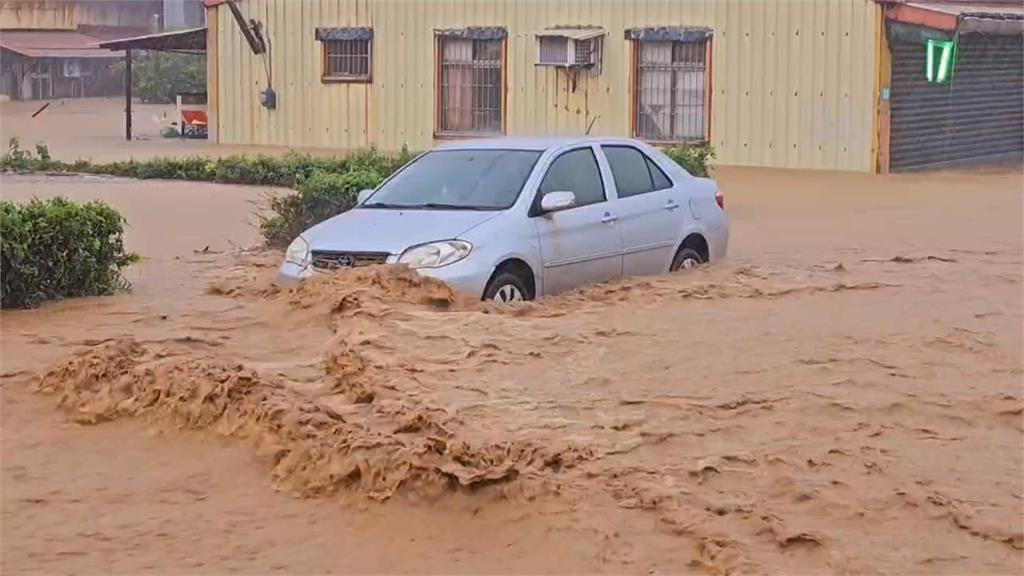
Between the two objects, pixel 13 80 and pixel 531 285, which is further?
pixel 13 80

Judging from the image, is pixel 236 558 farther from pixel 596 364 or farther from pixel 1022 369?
pixel 1022 369

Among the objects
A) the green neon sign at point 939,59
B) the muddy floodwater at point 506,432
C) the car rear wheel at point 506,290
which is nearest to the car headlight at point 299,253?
the muddy floodwater at point 506,432

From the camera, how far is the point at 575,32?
2789cm

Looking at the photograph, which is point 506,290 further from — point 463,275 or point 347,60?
point 347,60

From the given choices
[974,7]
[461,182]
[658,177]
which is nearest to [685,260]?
[658,177]

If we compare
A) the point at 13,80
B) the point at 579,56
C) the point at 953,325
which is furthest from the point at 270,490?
the point at 13,80

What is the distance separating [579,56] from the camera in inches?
1102

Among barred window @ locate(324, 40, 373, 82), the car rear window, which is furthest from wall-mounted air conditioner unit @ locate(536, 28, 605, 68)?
the car rear window

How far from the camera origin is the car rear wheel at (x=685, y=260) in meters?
12.4

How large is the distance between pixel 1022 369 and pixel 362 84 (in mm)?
22584

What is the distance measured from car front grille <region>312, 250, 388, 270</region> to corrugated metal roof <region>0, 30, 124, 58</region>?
43417 mm

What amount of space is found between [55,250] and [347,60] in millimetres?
21188

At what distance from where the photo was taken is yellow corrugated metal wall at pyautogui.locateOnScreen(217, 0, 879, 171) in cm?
2620

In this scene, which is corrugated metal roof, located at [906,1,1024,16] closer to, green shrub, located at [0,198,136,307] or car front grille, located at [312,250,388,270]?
car front grille, located at [312,250,388,270]
